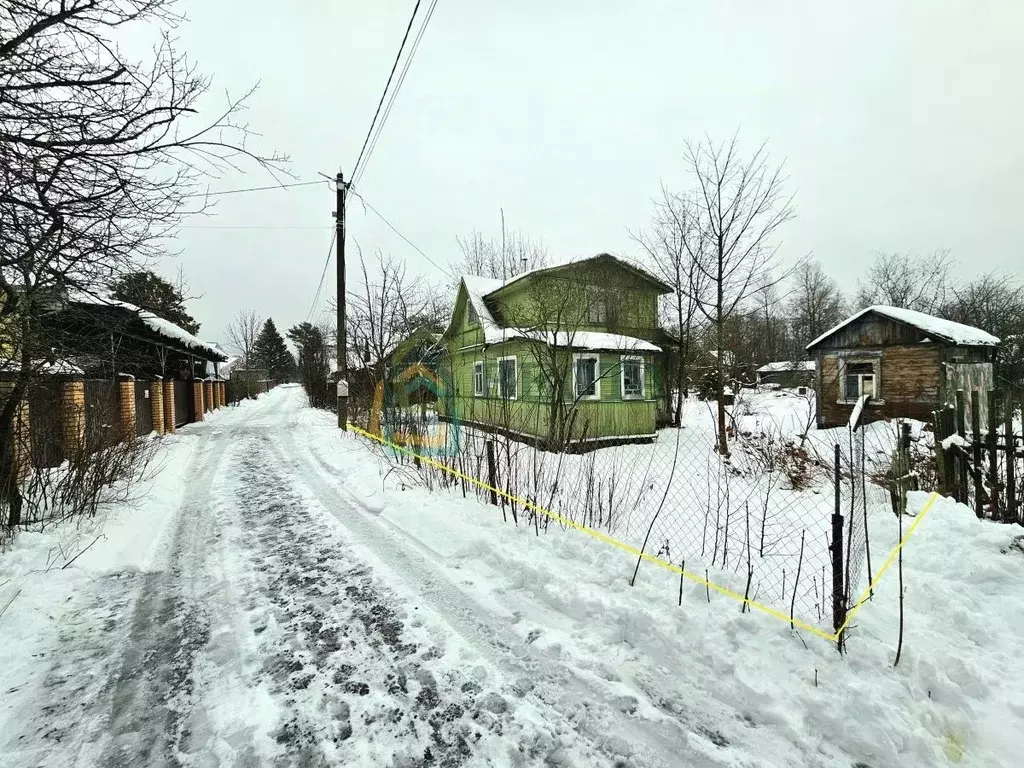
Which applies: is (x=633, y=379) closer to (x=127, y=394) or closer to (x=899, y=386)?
(x=899, y=386)

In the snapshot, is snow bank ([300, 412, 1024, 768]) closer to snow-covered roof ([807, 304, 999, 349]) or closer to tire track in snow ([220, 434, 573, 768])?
tire track in snow ([220, 434, 573, 768])

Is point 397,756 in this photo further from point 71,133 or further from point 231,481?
point 231,481

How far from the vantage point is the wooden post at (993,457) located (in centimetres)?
491

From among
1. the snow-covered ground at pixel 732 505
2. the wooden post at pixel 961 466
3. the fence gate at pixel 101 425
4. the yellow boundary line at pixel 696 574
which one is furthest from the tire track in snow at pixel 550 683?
the wooden post at pixel 961 466

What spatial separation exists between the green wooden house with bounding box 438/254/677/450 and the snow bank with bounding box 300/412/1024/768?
22.0 feet

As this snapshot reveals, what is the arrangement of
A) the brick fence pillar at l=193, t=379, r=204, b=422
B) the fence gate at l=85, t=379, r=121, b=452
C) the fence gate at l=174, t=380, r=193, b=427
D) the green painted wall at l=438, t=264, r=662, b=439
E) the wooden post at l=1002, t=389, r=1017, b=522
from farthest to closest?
the brick fence pillar at l=193, t=379, r=204, b=422
the fence gate at l=174, t=380, r=193, b=427
the green painted wall at l=438, t=264, r=662, b=439
the fence gate at l=85, t=379, r=121, b=452
the wooden post at l=1002, t=389, r=1017, b=522

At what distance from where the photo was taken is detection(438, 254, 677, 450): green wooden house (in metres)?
11.7

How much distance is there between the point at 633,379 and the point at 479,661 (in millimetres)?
12000

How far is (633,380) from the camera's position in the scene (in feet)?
45.6

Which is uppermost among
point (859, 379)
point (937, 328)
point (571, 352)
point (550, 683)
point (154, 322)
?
point (154, 322)

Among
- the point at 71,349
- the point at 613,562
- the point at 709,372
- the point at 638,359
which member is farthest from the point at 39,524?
the point at 709,372

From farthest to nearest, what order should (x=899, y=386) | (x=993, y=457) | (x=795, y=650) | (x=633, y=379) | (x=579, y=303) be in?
(x=899, y=386) < (x=633, y=379) < (x=579, y=303) < (x=993, y=457) < (x=795, y=650)

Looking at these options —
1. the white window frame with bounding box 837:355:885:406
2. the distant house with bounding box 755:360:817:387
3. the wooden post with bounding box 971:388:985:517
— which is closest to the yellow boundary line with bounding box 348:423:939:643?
the wooden post with bounding box 971:388:985:517

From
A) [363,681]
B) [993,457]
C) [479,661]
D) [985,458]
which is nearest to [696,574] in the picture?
[479,661]
